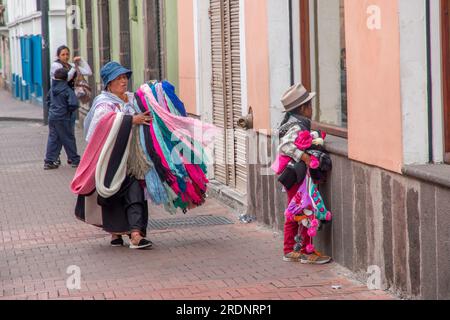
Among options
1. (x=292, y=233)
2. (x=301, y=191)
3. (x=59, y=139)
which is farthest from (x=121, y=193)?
(x=59, y=139)

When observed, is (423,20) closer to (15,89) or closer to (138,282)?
(138,282)

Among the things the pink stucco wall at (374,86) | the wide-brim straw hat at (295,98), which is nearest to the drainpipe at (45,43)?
the wide-brim straw hat at (295,98)

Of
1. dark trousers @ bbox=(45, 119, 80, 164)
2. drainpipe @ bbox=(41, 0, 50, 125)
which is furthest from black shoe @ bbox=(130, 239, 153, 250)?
drainpipe @ bbox=(41, 0, 50, 125)

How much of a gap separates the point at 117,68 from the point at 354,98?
2580 millimetres

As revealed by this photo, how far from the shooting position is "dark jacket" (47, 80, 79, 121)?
17.0 meters

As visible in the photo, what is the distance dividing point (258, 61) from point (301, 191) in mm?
2583

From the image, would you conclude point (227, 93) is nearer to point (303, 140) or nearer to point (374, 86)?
point (303, 140)

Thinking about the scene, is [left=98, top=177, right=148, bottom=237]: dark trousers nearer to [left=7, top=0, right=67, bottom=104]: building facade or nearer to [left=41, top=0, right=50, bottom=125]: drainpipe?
[left=41, top=0, right=50, bottom=125]: drainpipe

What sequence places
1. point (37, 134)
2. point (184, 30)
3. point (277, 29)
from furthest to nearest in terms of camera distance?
point (37, 134) < point (184, 30) < point (277, 29)

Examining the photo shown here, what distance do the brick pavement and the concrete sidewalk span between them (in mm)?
18902

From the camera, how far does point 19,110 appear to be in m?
36.0

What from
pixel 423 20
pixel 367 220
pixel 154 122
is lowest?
pixel 367 220

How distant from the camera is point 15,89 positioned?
45969 mm
